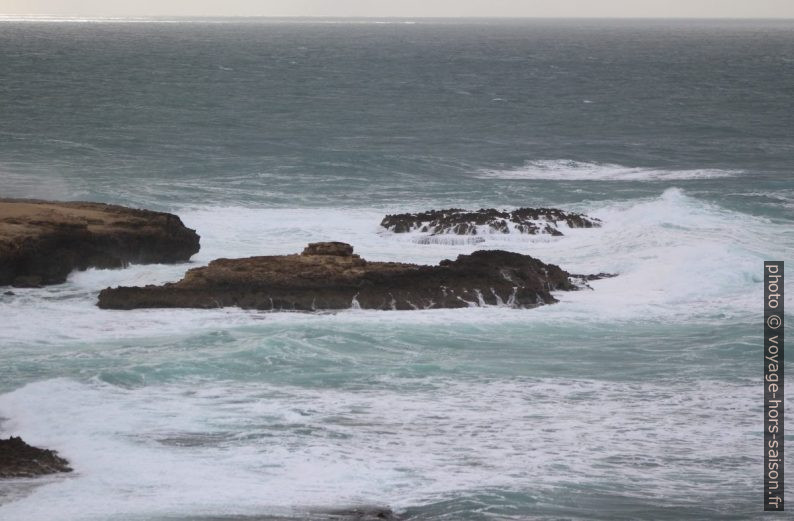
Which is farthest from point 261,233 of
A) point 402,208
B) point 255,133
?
point 255,133

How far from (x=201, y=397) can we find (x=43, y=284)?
6.92m

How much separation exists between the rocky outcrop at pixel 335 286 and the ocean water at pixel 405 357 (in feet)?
1.12

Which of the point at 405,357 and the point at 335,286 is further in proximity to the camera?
the point at 335,286

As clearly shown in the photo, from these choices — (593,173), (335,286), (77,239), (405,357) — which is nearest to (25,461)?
(405,357)

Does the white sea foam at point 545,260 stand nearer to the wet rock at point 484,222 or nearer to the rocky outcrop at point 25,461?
the wet rock at point 484,222

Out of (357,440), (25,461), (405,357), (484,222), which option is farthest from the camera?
(484,222)

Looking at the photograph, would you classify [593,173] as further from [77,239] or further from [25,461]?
[25,461]

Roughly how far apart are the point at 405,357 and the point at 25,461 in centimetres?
627

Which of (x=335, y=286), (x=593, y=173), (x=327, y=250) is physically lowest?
(x=335, y=286)

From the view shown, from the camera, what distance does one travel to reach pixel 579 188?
37.7 meters

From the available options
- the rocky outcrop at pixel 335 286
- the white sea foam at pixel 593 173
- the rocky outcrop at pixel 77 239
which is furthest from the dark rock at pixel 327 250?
the white sea foam at pixel 593 173

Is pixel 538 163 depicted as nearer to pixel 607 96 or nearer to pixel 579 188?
pixel 579 188

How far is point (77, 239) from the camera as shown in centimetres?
2305

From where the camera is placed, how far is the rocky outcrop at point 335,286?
2105 centimetres
